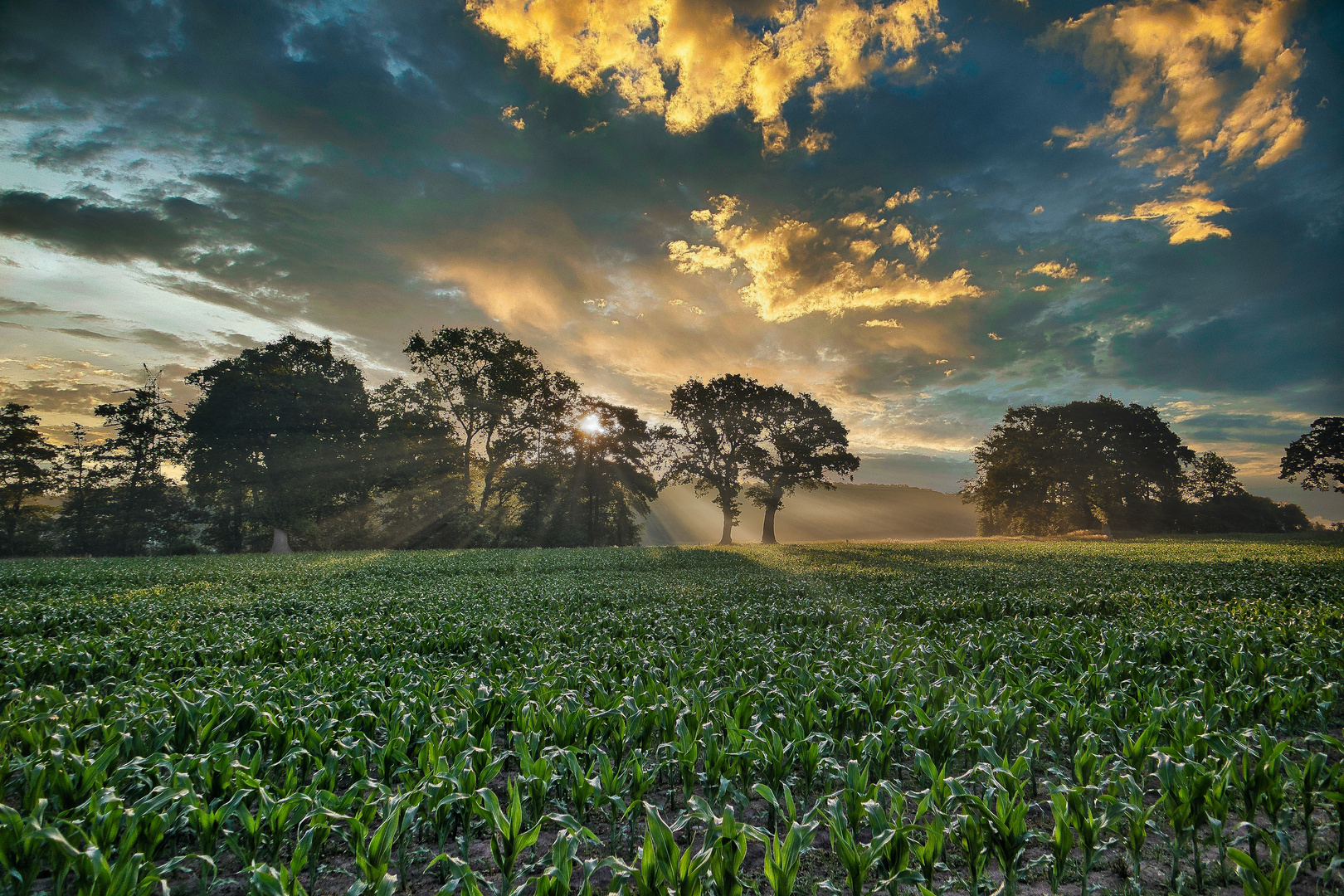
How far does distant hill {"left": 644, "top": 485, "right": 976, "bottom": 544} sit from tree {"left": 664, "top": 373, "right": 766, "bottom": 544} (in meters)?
39.2

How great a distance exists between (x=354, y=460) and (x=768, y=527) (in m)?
37.9

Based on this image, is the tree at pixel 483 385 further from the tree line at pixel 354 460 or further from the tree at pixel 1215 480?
the tree at pixel 1215 480

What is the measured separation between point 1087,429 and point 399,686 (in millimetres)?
65699

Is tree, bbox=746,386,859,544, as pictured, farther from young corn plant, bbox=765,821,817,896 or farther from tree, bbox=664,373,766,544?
young corn plant, bbox=765,821,817,896

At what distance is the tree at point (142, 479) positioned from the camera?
146ft

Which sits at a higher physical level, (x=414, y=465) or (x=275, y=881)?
(x=414, y=465)

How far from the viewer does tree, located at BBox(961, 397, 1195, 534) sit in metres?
49.2

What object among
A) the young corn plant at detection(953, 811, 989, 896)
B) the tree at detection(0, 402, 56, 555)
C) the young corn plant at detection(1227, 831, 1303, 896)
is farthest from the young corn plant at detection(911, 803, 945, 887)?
the tree at detection(0, 402, 56, 555)

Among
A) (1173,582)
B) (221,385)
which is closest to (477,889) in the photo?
(1173,582)

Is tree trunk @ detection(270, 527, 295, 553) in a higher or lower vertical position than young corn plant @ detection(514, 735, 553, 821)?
lower

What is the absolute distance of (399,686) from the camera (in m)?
5.25

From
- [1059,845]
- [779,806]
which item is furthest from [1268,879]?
[779,806]

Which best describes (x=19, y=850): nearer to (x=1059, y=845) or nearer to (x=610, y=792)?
(x=610, y=792)

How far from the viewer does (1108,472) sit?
48.6m
